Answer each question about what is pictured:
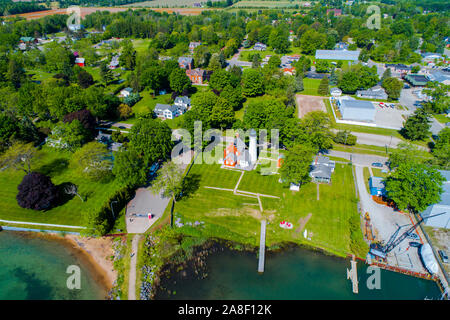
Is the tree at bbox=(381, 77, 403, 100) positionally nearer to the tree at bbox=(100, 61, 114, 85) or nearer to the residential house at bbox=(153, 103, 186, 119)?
the residential house at bbox=(153, 103, 186, 119)

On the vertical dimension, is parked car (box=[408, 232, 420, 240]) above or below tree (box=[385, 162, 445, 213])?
below

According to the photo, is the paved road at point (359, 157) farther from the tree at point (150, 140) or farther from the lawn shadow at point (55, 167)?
the lawn shadow at point (55, 167)

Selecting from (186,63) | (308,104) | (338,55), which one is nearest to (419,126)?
(308,104)

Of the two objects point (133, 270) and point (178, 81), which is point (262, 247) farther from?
point (178, 81)

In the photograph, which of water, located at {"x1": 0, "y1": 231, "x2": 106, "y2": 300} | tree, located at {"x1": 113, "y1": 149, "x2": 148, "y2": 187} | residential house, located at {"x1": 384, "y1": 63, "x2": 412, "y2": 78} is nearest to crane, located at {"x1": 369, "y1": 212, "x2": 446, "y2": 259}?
water, located at {"x1": 0, "y1": 231, "x2": 106, "y2": 300}

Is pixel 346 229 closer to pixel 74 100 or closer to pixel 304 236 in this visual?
pixel 304 236

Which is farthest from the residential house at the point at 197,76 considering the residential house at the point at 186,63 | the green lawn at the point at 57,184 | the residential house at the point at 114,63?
the green lawn at the point at 57,184

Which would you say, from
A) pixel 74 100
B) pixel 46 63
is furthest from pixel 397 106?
pixel 46 63
